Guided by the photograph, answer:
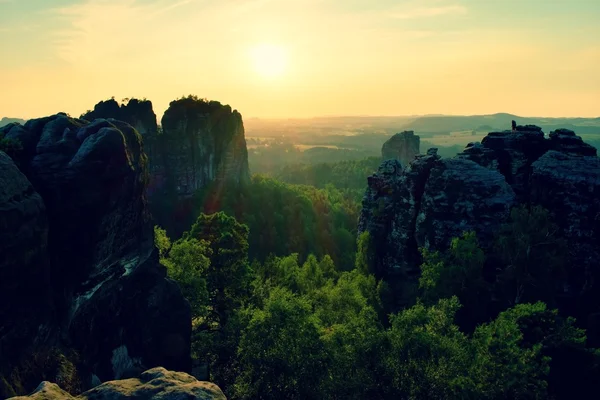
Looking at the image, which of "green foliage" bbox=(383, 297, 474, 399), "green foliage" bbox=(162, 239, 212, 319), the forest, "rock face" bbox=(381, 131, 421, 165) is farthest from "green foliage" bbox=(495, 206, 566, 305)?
"rock face" bbox=(381, 131, 421, 165)

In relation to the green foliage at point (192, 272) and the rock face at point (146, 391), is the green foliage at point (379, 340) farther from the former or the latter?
the rock face at point (146, 391)

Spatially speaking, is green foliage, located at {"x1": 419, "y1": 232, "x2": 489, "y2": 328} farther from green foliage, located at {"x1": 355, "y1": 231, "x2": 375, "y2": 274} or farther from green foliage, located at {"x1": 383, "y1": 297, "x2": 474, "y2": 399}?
green foliage, located at {"x1": 355, "y1": 231, "x2": 375, "y2": 274}

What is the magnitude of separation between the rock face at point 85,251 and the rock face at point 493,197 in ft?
98.8

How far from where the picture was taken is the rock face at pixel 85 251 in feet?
75.4

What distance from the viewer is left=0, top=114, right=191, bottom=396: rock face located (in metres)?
23.0

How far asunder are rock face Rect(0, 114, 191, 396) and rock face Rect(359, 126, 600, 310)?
3012 centimetres

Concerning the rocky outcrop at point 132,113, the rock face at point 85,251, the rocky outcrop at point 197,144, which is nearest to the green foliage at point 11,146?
the rock face at point 85,251

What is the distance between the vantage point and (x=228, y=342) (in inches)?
1406

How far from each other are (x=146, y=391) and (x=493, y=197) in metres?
42.2

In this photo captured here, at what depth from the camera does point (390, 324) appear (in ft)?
162

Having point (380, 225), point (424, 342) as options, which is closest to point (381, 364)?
point (424, 342)

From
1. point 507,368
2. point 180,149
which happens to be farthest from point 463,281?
point 180,149

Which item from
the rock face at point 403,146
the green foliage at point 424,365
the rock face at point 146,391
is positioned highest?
the rock face at point 403,146

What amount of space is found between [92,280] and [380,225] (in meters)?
39.1
